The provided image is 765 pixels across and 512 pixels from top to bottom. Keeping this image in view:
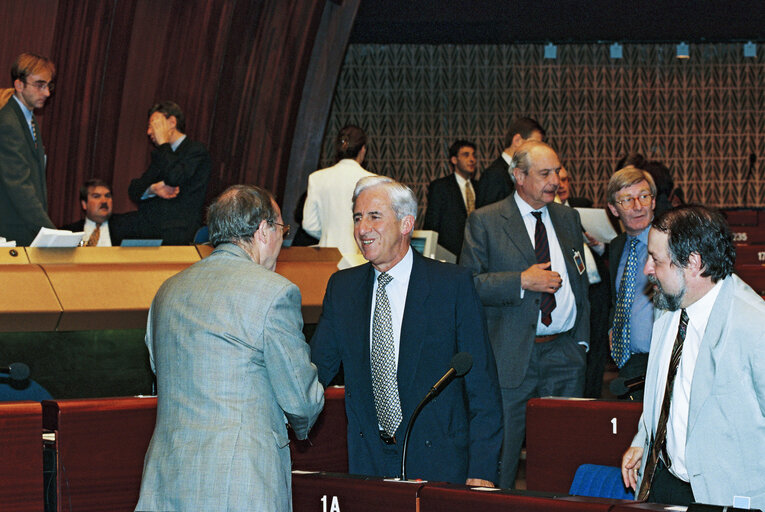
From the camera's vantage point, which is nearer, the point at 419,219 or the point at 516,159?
the point at 516,159

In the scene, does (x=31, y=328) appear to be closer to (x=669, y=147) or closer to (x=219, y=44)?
(x=219, y=44)

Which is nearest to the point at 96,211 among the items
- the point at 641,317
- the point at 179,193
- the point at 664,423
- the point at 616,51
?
the point at 179,193

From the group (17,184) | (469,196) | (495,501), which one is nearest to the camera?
(495,501)

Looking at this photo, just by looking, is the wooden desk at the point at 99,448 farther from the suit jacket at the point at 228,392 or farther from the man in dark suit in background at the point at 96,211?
the man in dark suit in background at the point at 96,211

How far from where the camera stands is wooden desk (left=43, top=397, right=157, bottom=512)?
274 cm

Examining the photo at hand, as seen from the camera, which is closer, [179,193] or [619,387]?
[619,387]

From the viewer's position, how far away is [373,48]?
37.1 feet

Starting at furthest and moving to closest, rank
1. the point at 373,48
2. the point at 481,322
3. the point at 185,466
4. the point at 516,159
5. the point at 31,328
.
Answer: the point at 373,48 → the point at 516,159 → the point at 31,328 → the point at 481,322 → the point at 185,466

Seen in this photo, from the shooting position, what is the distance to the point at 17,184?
4.30m

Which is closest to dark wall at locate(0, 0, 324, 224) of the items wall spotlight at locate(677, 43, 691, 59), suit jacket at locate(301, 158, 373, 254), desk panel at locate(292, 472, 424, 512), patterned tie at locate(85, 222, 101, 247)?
patterned tie at locate(85, 222, 101, 247)

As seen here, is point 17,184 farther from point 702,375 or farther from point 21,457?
point 702,375

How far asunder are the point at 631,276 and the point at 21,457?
241 centimetres

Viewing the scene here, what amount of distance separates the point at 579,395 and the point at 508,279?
Answer: 54cm

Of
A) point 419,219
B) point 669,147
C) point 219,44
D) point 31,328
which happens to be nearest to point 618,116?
point 669,147
